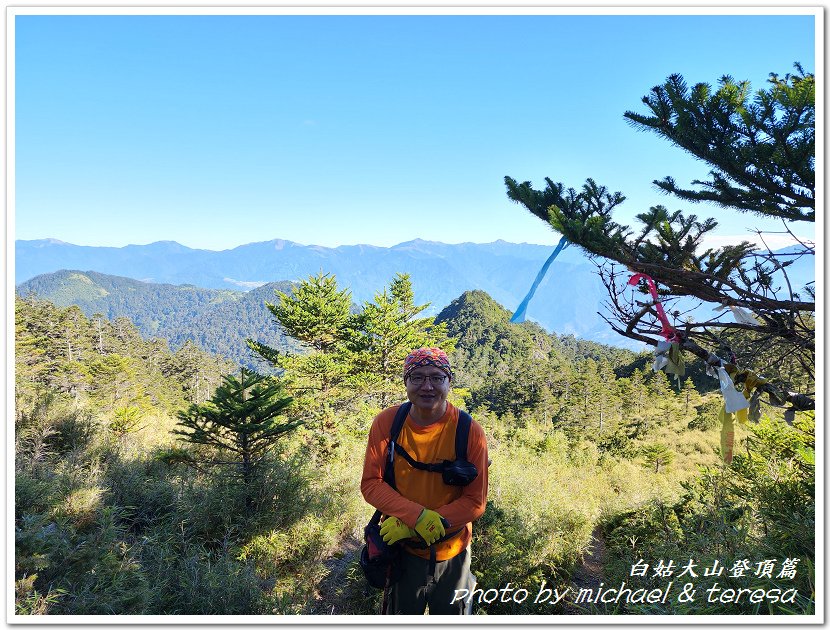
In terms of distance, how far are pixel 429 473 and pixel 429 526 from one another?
28 cm

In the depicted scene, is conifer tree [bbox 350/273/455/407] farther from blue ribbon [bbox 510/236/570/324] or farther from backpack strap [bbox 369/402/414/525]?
backpack strap [bbox 369/402/414/525]

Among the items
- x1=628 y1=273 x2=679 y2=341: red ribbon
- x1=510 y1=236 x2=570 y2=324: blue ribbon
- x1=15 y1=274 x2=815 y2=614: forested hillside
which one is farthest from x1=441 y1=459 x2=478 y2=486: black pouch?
x1=628 y1=273 x2=679 y2=341: red ribbon

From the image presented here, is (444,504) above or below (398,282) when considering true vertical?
below

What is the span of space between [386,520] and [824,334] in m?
2.79

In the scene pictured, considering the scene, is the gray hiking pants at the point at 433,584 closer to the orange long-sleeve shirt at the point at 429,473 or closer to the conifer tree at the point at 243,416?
the orange long-sleeve shirt at the point at 429,473

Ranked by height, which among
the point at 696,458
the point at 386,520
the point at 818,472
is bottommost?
the point at 696,458

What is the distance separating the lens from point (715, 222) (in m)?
3.07

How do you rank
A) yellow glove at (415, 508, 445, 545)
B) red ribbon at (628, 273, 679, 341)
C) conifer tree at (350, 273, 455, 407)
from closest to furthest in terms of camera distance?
yellow glove at (415, 508, 445, 545)
red ribbon at (628, 273, 679, 341)
conifer tree at (350, 273, 455, 407)

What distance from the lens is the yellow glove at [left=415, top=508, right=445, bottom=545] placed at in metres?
2.26

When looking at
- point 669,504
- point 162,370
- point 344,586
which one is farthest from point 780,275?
point 162,370

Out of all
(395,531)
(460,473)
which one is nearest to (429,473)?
(460,473)

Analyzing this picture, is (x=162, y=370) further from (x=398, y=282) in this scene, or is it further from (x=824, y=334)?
(x=824, y=334)

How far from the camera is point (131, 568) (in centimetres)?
407

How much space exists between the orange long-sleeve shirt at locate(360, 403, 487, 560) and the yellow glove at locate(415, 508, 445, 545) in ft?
0.28
